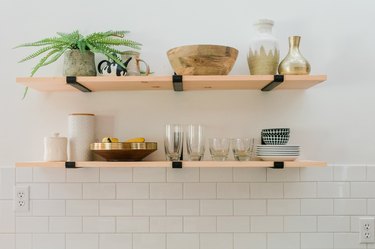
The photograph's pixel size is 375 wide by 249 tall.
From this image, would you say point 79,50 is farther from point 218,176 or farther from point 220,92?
point 218,176

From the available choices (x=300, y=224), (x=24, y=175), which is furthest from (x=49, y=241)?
(x=300, y=224)

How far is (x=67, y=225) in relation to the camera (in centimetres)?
200

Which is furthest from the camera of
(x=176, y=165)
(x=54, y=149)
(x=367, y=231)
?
(x=367, y=231)

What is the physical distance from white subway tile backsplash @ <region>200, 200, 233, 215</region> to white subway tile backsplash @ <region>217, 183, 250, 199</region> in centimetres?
3

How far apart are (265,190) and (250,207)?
105 mm

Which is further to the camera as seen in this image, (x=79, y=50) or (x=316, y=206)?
(x=316, y=206)

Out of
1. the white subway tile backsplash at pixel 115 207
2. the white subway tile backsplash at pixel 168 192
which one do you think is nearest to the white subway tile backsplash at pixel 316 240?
the white subway tile backsplash at pixel 168 192

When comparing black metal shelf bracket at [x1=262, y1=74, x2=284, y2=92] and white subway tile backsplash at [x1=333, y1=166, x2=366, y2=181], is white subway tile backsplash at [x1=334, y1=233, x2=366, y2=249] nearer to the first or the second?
white subway tile backsplash at [x1=333, y1=166, x2=366, y2=181]

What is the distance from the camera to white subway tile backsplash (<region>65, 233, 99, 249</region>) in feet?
6.54

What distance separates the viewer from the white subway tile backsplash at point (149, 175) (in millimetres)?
2000

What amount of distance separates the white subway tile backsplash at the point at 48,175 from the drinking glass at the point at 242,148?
2.68ft

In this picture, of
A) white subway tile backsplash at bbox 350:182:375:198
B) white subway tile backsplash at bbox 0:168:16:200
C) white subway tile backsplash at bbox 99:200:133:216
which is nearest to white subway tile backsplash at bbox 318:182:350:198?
white subway tile backsplash at bbox 350:182:375:198

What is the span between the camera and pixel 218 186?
6.55ft

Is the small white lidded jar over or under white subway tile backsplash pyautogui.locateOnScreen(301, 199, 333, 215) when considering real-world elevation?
over
